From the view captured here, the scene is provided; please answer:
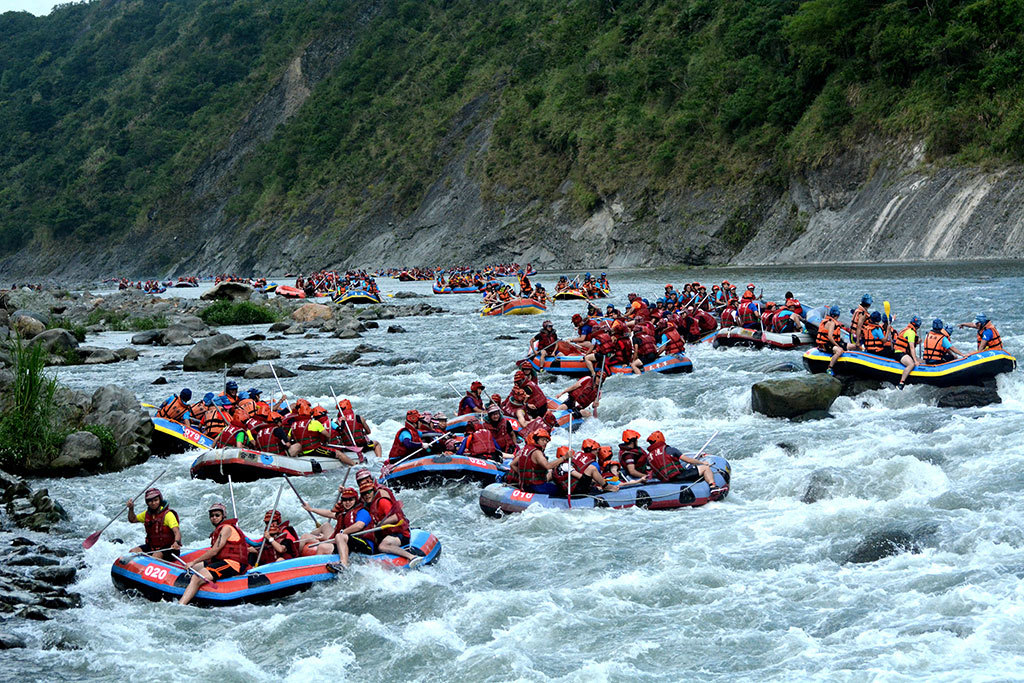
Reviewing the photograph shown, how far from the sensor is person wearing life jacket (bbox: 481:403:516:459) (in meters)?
16.2

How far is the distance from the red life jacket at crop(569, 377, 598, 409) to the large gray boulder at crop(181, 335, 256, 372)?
41.4 feet

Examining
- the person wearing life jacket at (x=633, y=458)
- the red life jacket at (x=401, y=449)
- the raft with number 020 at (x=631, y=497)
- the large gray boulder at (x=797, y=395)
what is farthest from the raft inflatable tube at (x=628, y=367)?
the raft with number 020 at (x=631, y=497)

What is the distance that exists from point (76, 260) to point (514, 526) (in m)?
119

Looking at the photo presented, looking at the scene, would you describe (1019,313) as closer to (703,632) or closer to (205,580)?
(703,632)

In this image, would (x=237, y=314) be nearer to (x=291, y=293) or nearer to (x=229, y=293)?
(x=229, y=293)

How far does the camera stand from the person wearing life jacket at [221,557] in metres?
11.0

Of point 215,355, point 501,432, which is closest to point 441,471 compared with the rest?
point 501,432

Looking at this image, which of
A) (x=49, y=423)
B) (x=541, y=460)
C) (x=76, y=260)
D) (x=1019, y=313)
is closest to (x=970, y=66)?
(x=1019, y=313)

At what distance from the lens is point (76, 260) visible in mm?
118688

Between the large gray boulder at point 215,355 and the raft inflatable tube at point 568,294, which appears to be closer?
the large gray boulder at point 215,355

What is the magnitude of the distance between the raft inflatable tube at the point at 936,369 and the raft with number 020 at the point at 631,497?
674 centimetres

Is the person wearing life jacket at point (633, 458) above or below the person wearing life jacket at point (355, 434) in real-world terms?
above

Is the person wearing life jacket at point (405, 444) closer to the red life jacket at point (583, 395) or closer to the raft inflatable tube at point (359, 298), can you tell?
the red life jacket at point (583, 395)

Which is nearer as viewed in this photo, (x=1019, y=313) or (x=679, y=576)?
(x=679, y=576)
